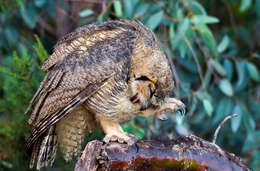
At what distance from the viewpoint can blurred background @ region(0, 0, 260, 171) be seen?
359 centimetres

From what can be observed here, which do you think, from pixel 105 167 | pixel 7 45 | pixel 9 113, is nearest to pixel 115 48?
pixel 105 167

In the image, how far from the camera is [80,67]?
295 centimetres

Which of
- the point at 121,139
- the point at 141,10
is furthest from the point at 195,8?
the point at 121,139

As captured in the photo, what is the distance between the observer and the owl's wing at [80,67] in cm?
288

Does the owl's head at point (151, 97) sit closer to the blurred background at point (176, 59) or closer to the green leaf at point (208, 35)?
the blurred background at point (176, 59)

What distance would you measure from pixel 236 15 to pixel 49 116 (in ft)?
10.9

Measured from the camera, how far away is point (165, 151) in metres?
2.59

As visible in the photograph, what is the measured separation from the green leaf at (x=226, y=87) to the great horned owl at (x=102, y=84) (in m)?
1.47

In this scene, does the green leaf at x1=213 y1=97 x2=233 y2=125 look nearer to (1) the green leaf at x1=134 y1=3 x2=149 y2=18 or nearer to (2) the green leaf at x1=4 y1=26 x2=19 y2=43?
(1) the green leaf at x1=134 y1=3 x2=149 y2=18

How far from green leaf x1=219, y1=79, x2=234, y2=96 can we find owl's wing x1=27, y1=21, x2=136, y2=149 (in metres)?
1.60

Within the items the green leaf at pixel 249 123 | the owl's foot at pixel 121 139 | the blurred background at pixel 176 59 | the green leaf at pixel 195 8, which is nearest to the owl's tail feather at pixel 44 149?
the blurred background at pixel 176 59

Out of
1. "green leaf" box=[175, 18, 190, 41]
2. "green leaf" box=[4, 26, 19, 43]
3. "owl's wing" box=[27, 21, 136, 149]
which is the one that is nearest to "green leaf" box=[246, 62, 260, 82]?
"green leaf" box=[175, 18, 190, 41]

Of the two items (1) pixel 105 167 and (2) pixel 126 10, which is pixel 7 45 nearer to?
(2) pixel 126 10

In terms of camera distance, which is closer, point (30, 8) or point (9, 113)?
point (9, 113)
